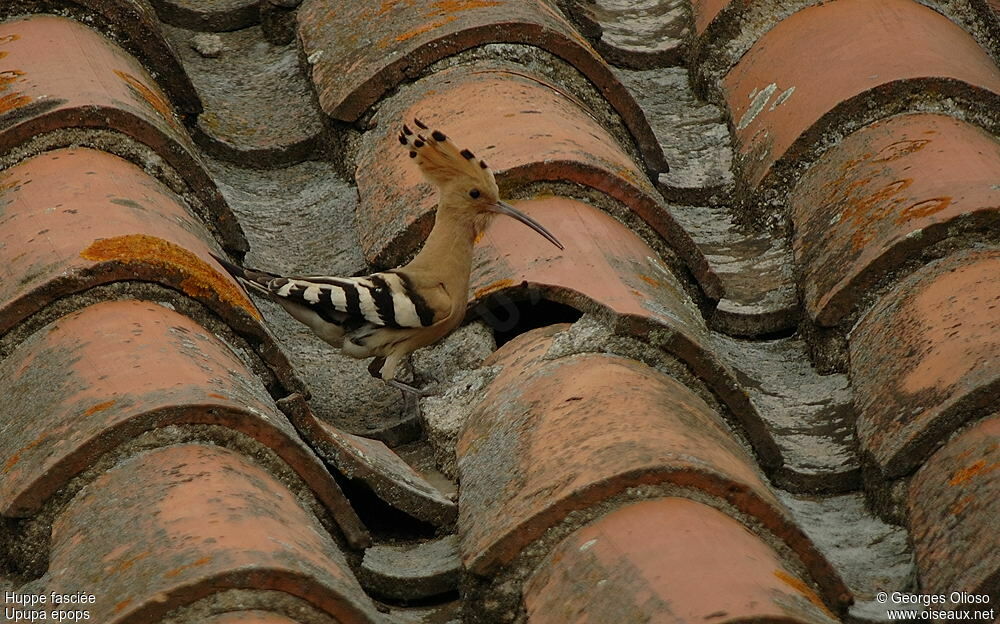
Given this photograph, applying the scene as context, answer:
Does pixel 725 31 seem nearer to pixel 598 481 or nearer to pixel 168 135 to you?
pixel 168 135

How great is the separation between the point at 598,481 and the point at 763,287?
1.39 meters

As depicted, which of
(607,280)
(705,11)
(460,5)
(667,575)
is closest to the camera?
(667,575)

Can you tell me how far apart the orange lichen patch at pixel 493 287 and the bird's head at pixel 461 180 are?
0.47ft

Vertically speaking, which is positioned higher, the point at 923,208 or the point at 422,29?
the point at 422,29

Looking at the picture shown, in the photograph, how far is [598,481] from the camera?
7.65ft

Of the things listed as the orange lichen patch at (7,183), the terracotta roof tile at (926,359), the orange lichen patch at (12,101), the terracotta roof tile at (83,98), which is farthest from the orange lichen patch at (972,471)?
the orange lichen patch at (12,101)

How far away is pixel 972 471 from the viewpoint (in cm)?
256

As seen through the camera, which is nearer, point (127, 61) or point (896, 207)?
point (896, 207)

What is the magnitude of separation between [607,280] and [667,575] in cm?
104

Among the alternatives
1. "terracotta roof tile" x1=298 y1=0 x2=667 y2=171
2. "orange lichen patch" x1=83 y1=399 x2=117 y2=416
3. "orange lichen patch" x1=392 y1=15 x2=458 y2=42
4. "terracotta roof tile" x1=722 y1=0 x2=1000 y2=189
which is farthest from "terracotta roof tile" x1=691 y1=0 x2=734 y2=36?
"orange lichen patch" x1=83 y1=399 x2=117 y2=416

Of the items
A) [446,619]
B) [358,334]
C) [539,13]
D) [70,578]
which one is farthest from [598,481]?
[539,13]

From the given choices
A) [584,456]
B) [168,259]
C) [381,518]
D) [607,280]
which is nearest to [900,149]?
[607,280]

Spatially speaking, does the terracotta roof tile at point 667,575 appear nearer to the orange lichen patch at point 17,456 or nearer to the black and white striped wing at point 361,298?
the orange lichen patch at point 17,456

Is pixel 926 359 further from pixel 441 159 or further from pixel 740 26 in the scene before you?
pixel 740 26
